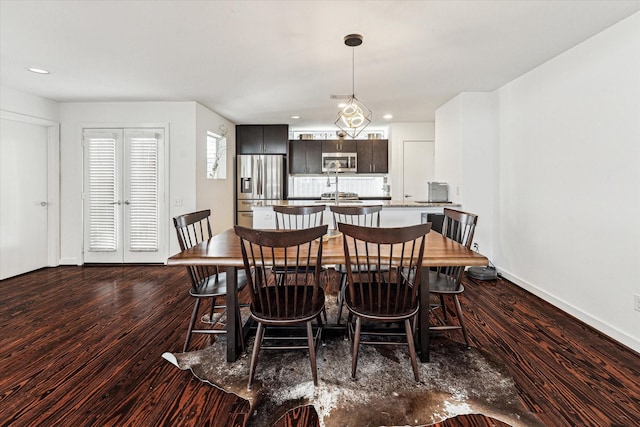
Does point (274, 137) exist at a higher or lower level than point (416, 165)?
higher

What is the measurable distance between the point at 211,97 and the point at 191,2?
2.39 m

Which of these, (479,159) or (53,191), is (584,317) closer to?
(479,159)

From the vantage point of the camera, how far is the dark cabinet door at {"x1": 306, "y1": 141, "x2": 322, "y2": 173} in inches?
263

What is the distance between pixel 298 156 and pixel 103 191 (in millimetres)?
3507

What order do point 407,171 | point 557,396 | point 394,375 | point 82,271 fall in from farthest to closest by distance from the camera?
1. point 407,171
2. point 82,271
3. point 394,375
4. point 557,396

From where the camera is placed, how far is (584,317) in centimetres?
269

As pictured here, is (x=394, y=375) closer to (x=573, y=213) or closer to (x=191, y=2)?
(x=573, y=213)

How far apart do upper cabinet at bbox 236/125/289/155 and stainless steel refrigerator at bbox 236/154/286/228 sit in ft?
0.58

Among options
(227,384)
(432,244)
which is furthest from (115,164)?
(432,244)

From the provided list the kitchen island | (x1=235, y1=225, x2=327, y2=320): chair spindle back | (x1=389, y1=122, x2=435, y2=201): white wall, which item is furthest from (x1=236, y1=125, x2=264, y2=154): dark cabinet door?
(x1=235, y1=225, x2=327, y2=320): chair spindle back

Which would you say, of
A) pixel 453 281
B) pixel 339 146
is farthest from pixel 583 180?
pixel 339 146

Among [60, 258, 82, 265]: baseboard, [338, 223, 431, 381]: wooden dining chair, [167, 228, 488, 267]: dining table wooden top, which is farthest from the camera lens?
[60, 258, 82, 265]: baseboard

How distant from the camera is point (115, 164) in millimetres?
4625

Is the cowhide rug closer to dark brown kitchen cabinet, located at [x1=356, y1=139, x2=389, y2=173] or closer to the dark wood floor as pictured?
the dark wood floor
